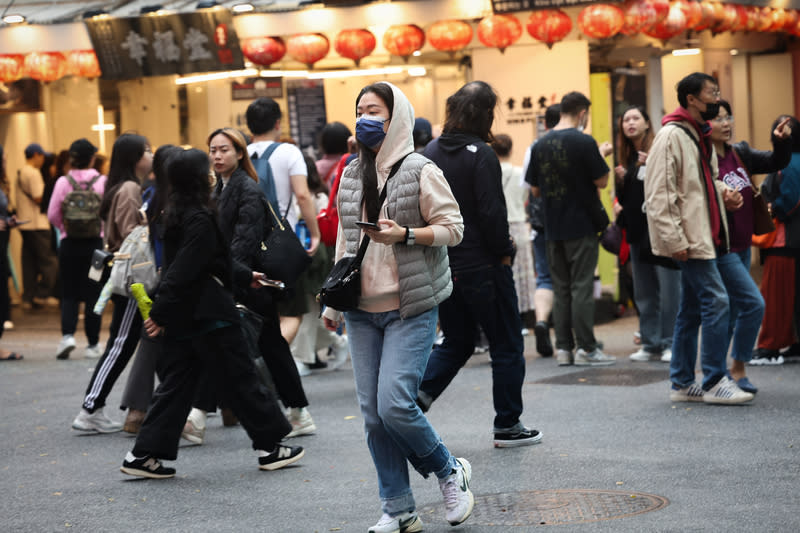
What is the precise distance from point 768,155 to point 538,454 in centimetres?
307

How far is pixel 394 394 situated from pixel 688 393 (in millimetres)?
3633

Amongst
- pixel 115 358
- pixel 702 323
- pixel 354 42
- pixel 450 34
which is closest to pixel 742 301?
pixel 702 323

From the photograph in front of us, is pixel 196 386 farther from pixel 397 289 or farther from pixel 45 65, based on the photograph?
pixel 45 65

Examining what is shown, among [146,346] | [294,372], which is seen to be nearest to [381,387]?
[294,372]

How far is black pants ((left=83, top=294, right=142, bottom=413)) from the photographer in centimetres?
818

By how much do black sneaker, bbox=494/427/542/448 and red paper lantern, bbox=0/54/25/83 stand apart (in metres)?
10.5

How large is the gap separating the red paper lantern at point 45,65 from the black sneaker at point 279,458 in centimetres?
991

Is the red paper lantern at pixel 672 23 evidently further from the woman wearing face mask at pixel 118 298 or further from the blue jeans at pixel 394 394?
the blue jeans at pixel 394 394

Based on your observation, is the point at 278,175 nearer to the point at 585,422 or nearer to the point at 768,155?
the point at 585,422

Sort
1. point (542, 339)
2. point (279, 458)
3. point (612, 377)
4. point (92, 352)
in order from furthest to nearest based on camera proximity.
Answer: point (92, 352)
point (542, 339)
point (612, 377)
point (279, 458)

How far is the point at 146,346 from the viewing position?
8.09 meters

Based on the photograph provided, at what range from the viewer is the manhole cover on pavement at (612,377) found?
9.35m

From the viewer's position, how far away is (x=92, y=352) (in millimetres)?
12500

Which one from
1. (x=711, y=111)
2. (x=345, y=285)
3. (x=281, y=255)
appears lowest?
(x=281, y=255)
